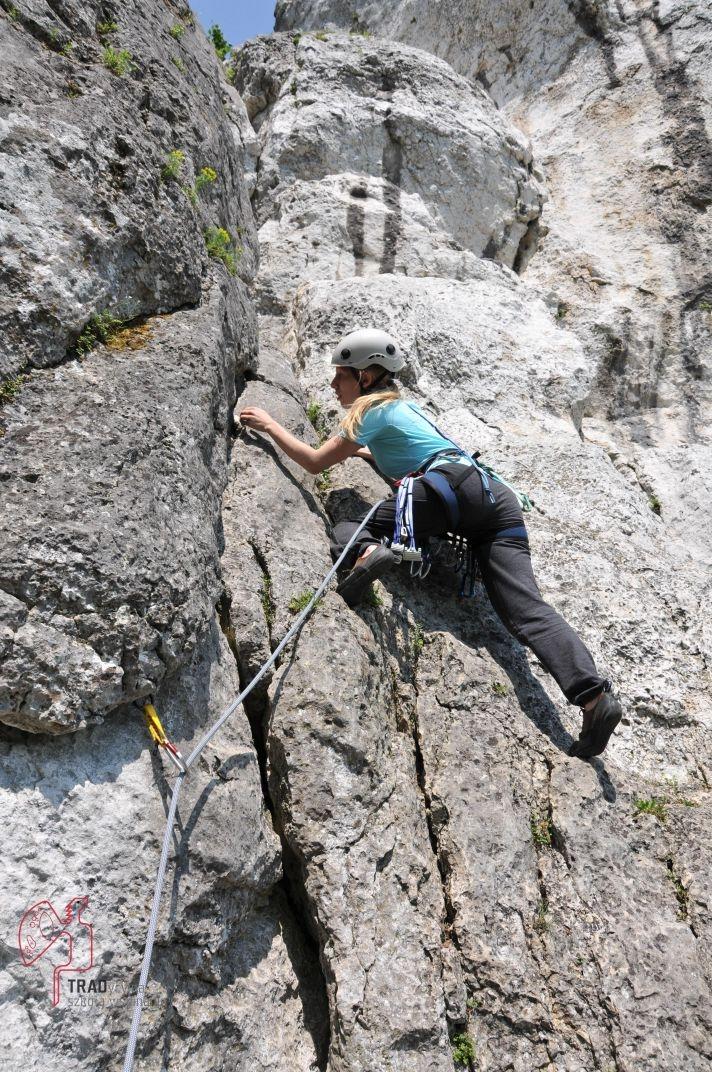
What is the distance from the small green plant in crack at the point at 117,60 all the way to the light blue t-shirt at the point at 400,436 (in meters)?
3.57

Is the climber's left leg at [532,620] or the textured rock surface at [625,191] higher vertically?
the textured rock surface at [625,191]

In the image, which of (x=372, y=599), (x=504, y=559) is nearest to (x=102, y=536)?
(x=372, y=599)

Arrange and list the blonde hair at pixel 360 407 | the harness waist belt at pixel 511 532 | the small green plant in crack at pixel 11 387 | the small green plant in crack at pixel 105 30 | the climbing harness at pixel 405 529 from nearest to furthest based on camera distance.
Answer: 1. the small green plant in crack at pixel 11 387
2. the climbing harness at pixel 405 529
3. the harness waist belt at pixel 511 532
4. the blonde hair at pixel 360 407
5. the small green plant in crack at pixel 105 30

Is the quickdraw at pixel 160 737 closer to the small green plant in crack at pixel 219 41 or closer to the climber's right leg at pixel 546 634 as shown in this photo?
the climber's right leg at pixel 546 634

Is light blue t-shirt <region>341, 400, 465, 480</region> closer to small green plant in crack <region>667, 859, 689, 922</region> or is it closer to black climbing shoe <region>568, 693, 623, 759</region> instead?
black climbing shoe <region>568, 693, 623, 759</region>

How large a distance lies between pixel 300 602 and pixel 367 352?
2545 millimetres

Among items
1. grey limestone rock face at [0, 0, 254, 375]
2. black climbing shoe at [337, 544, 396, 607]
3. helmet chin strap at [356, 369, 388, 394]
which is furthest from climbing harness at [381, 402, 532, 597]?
grey limestone rock face at [0, 0, 254, 375]

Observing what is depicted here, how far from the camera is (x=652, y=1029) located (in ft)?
14.5

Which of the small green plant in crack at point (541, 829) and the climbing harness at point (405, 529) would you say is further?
the climbing harness at point (405, 529)

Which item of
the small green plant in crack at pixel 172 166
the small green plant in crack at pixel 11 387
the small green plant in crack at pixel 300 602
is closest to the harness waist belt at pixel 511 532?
the small green plant in crack at pixel 300 602

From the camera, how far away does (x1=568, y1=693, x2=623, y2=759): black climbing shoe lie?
5.47 m

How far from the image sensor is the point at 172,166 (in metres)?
6.39

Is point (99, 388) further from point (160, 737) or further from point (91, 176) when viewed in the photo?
point (160, 737)

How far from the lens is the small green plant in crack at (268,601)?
5.56 metres
